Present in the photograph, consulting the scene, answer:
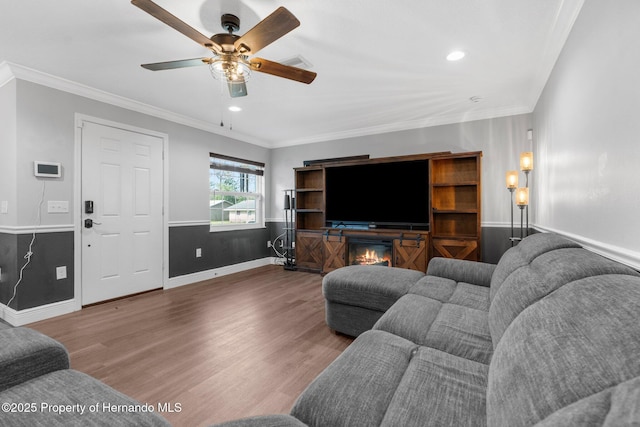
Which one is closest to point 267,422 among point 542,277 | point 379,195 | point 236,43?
point 542,277

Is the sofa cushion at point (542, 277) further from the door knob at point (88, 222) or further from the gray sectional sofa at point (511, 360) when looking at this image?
the door knob at point (88, 222)

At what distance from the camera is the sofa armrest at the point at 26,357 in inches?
39.7

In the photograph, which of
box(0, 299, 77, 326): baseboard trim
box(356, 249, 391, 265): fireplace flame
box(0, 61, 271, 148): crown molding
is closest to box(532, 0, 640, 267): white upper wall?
box(356, 249, 391, 265): fireplace flame

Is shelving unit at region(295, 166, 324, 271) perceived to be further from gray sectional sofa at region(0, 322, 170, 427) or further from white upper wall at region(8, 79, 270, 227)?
gray sectional sofa at region(0, 322, 170, 427)

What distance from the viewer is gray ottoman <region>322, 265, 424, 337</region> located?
7.27 feet

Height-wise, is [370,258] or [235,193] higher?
[235,193]

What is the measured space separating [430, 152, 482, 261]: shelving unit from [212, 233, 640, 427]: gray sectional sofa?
2.18 meters

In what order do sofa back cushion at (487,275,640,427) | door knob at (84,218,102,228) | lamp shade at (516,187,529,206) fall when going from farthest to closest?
1. door knob at (84,218,102,228)
2. lamp shade at (516,187,529,206)
3. sofa back cushion at (487,275,640,427)

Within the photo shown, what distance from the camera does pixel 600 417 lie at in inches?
17.0

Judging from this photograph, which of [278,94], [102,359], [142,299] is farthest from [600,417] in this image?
[142,299]

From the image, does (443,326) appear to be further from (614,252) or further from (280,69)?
(280,69)

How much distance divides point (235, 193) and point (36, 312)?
9.94ft

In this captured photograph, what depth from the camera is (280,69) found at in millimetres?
2223

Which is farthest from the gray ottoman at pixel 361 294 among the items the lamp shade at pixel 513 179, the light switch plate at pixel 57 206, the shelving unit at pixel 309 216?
the light switch plate at pixel 57 206
